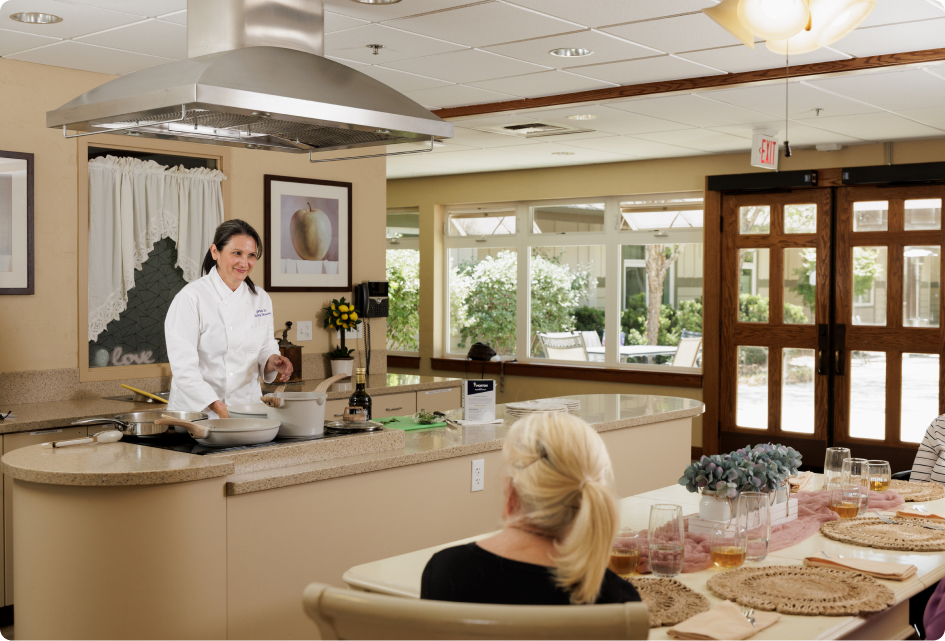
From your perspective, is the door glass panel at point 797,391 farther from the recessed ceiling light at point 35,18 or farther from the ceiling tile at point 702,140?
the recessed ceiling light at point 35,18

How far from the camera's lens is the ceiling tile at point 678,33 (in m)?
3.65

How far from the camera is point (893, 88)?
4.74 metres

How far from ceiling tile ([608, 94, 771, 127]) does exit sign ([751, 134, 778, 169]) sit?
0.44 ft

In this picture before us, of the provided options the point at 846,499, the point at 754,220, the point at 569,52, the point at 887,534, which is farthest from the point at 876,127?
the point at 887,534

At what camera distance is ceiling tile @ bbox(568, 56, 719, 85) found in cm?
433

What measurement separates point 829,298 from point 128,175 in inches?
202

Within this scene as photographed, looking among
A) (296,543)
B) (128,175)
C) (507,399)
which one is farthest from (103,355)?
(507,399)

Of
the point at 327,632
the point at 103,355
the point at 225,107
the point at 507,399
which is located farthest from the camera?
the point at 507,399

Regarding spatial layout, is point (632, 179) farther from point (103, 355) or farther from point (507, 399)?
point (103, 355)

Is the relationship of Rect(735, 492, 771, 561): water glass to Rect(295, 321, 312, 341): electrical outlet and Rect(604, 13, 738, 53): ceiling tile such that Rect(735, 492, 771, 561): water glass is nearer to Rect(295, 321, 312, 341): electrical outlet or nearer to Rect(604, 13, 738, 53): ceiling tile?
Rect(604, 13, 738, 53): ceiling tile

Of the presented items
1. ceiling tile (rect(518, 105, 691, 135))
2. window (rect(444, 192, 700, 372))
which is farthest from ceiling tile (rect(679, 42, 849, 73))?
window (rect(444, 192, 700, 372))

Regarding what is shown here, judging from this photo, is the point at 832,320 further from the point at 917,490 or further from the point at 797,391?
the point at 917,490

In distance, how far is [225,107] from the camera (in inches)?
97.6

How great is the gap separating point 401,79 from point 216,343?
191cm
